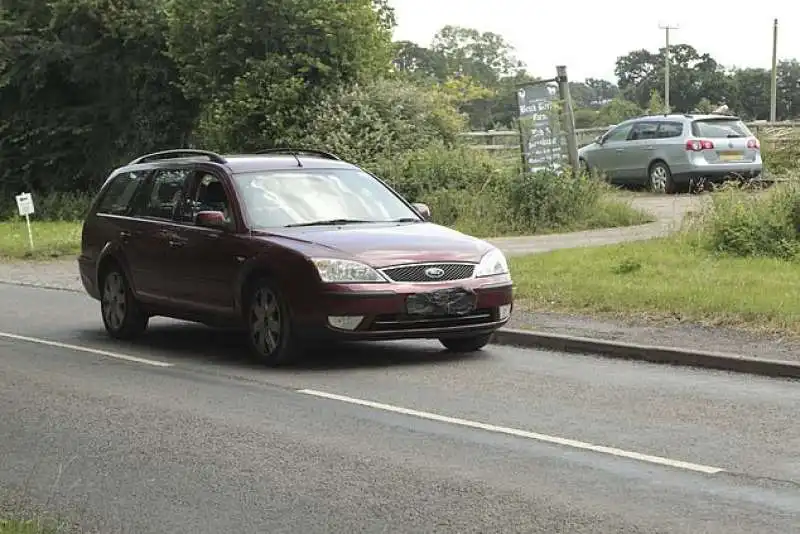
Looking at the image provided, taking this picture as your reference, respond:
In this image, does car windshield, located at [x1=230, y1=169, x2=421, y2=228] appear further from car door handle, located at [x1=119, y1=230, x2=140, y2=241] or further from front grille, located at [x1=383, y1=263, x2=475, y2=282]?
car door handle, located at [x1=119, y1=230, x2=140, y2=241]

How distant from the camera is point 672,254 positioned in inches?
661

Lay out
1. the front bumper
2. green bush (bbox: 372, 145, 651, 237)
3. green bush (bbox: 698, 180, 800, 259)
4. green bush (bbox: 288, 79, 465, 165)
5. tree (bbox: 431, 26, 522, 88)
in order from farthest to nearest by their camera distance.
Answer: tree (bbox: 431, 26, 522, 88) < green bush (bbox: 288, 79, 465, 165) < green bush (bbox: 372, 145, 651, 237) < green bush (bbox: 698, 180, 800, 259) < the front bumper

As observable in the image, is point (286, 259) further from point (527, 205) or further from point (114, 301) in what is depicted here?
point (527, 205)

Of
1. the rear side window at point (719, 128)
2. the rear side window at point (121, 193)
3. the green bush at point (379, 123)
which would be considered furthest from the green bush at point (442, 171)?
the rear side window at point (121, 193)

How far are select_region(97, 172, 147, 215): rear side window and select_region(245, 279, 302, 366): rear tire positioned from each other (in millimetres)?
2818

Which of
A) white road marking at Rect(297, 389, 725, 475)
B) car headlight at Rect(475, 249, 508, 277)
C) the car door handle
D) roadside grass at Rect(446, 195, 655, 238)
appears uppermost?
the car door handle

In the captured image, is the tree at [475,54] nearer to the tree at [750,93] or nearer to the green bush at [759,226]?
the tree at [750,93]

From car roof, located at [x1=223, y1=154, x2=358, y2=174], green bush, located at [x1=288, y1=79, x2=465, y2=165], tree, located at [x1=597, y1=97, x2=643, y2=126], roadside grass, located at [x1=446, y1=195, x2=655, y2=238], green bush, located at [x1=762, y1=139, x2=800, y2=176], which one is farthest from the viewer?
tree, located at [x1=597, y1=97, x2=643, y2=126]

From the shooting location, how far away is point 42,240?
1096 inches

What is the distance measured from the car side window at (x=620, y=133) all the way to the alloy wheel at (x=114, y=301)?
60.2ft

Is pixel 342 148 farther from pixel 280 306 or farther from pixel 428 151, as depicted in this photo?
pixel 280 306

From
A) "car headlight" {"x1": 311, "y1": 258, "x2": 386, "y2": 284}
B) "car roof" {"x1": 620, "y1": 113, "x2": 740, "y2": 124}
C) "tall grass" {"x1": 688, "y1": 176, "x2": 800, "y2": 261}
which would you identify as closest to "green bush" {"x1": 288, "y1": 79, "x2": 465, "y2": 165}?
"car roof" {"x1": 620, "y1": 113, "x2": 740, "y2": 124}

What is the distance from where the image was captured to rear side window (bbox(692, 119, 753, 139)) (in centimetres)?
2850

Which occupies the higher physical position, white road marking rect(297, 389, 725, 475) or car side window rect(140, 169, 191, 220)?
car side window rect(140, 169, 191, 220)
